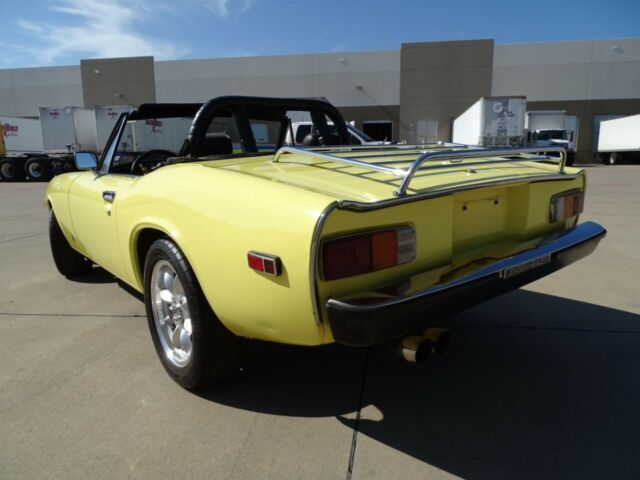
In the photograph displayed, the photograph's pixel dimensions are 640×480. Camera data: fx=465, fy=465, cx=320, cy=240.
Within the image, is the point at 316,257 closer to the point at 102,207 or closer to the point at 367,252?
the point at 367,252

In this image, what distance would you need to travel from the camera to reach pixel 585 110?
2881 centimetres

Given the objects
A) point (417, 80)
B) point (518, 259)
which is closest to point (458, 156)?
point (518, 259)

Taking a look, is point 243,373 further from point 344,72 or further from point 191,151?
point 344,72

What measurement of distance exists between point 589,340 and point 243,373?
2.16m

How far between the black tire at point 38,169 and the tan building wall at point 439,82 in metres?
19.6

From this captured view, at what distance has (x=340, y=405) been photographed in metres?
2.30

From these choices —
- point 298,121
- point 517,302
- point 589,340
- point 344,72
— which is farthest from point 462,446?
point 344,72

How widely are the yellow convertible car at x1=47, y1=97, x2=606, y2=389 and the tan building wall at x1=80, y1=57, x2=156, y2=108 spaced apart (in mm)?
31770

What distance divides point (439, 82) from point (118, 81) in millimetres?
21467

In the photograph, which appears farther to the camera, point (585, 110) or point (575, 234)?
point (585, 110)

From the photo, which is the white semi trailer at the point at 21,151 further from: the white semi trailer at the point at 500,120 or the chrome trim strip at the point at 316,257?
the chrome trim strip at the point at 316,257

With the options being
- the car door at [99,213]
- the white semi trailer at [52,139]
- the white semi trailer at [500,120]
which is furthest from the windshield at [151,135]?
the white semi trailer at [500,120]

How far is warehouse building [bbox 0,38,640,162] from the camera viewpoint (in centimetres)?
2839

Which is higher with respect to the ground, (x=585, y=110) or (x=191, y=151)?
(x=585, y=110)
